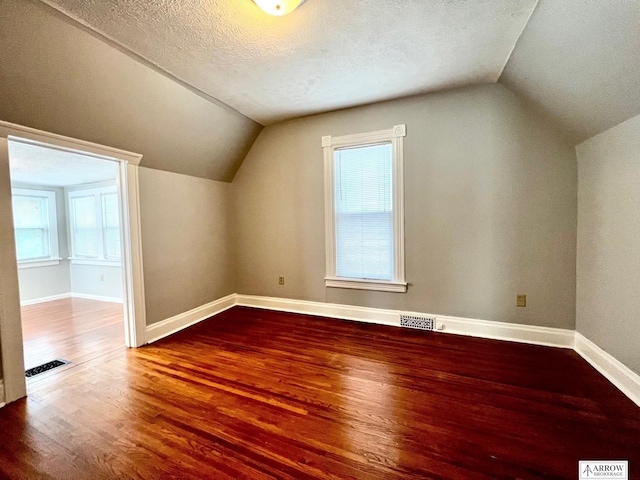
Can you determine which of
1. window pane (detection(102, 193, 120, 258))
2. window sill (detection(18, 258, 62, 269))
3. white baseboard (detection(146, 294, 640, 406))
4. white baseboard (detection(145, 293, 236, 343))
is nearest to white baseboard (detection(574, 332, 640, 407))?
white baseboard (detection(146, 294, 640, 406))

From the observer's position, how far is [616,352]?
1.99 meters

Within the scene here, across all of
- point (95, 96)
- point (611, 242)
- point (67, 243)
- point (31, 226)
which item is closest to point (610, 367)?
point (611, 242)

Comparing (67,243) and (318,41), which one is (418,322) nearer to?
(318,41)

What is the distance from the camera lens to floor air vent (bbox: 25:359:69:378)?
2316 mm

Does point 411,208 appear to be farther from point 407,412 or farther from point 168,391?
point 168,391

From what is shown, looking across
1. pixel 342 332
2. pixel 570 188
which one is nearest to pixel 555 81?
pixel 570 188

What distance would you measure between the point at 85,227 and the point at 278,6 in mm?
5697

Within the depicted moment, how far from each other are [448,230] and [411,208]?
0.45 m

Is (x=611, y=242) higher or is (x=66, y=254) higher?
(x=611, y=242)

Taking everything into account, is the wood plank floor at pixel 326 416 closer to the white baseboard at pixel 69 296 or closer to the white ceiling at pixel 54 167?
the white ceiling at pixel 54 167

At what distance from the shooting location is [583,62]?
174 centimetres

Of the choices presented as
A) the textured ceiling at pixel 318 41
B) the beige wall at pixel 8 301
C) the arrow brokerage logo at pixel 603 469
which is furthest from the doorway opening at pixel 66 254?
the arrow brokerage logo at pixel 603 469

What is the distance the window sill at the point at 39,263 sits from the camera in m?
4.75

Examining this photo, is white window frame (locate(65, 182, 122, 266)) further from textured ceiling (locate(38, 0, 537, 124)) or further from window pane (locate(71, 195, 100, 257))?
textured ceiling (locate(38, 0, 537, 124))
